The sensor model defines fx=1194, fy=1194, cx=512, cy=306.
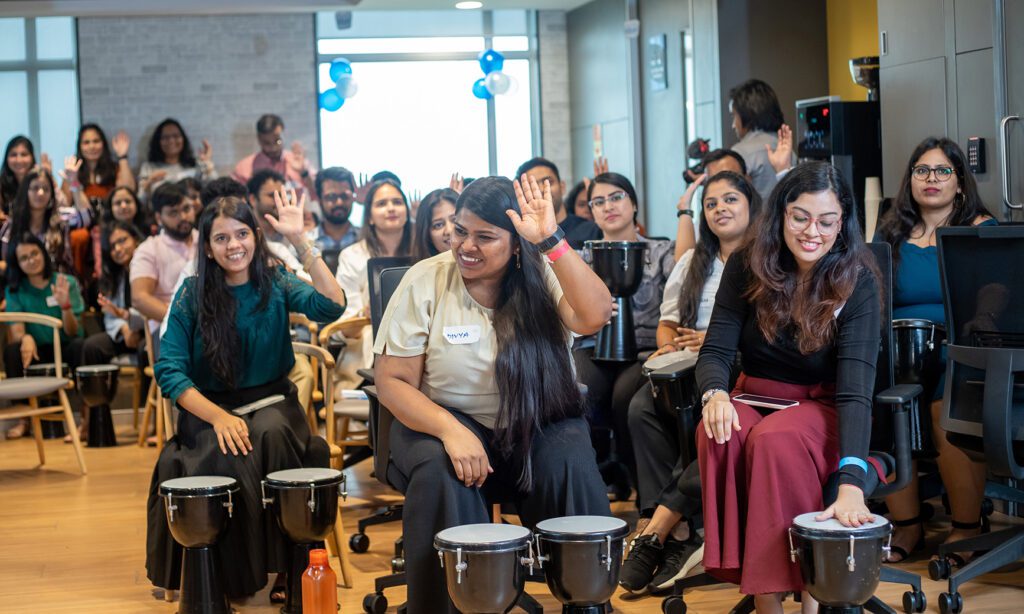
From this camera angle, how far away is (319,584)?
3066mm

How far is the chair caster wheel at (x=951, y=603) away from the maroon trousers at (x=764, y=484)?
72 cm

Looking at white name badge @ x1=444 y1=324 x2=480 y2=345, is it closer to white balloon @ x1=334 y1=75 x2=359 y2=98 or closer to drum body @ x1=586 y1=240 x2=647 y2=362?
drum body @ x1=586 y1=240 x2=647 y2=362

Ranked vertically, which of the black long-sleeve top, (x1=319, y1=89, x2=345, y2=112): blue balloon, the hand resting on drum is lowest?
the hand resting on drum

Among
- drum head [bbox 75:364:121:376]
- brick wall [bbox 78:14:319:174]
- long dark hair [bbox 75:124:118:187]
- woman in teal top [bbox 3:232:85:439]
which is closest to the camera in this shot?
drum head [bbox 75:364:121:376]

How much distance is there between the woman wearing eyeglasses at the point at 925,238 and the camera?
391cm

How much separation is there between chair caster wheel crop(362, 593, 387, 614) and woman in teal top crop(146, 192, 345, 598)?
27 cm

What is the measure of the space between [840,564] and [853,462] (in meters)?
0.29

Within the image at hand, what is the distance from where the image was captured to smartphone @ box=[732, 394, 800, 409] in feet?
9.81

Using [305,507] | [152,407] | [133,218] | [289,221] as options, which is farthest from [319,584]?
[133,218]

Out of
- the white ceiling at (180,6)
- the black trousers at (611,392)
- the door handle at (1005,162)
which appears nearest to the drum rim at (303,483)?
the black trousers at (611,392)

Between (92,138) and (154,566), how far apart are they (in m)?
6.14

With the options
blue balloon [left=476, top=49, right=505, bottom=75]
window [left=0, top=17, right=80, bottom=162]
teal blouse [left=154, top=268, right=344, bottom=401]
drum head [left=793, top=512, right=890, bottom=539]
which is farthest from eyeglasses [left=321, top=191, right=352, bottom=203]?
window [left=0, top=17, right=80, bottom=162]

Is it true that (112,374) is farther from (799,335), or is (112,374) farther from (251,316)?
(799,335)

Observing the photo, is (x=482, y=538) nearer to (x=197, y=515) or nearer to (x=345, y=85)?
(x=197, y=515)
